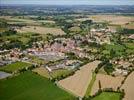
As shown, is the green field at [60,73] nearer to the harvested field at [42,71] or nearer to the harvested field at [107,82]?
the harvested field at [42,71]

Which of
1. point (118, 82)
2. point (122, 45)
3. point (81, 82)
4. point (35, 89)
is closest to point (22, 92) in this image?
point (35, 89)

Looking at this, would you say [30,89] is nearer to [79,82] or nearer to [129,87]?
[79,82]

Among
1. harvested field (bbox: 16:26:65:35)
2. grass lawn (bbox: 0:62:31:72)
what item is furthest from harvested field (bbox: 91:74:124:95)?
harvested field (bbox: 16:26:65:35)

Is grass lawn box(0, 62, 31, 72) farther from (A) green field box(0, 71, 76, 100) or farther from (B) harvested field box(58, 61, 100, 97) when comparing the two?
(B) harvested field box(58, 61, 100, 97)

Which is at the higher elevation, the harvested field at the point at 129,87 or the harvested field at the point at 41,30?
the harvested field at the point at 129,87

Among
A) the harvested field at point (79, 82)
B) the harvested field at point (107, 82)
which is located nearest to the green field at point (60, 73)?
the harvested field at point (79, 82)

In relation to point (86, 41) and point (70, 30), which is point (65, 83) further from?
point (70, 30)
